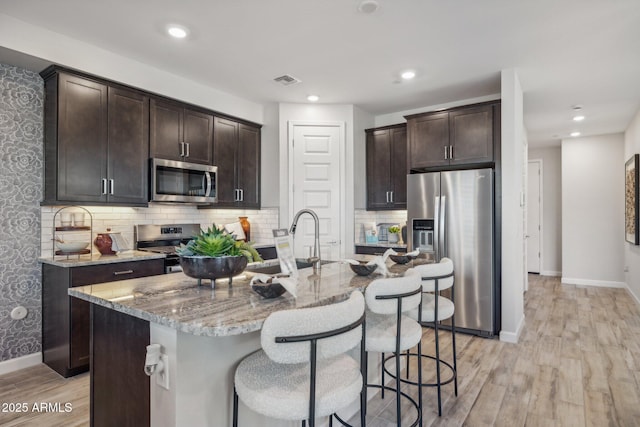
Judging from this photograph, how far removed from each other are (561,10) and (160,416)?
336 cm

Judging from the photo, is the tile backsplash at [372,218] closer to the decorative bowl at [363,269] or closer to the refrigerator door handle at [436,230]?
the refrigerator door handle at [436,230]

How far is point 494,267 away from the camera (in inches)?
148

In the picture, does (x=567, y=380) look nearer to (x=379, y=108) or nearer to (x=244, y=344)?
(x=244, y=344)

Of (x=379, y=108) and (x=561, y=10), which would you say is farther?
(x=379, y=108)

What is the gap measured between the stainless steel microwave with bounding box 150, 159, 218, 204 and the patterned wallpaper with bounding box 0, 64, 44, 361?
92 centimetres

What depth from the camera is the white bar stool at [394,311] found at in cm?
174

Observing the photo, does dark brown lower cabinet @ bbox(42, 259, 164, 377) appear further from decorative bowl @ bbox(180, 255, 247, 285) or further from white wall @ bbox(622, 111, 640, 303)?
white wall @ bbox(622, 111, 640, 303)

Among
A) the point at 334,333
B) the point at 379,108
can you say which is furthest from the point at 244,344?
the point at 379,108

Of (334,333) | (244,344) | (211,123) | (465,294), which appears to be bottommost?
(465,294)

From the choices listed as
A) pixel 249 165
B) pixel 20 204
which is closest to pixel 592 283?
pixel 249 165

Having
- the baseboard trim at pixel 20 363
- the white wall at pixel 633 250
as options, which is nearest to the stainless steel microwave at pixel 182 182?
the baseboard trim at pixel 20 363

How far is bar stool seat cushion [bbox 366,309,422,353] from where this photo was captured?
6.12ft

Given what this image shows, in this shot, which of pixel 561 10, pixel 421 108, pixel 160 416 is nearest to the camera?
pixel 160 416

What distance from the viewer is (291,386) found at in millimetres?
1308
